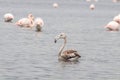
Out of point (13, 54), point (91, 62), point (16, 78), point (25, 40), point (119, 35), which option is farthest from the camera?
point (119, 35)

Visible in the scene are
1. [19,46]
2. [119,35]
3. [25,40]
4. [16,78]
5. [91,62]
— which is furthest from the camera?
[119,35]

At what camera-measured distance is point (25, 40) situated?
2047 inches

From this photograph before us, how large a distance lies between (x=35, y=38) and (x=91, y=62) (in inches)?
675

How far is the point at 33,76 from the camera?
3114cm

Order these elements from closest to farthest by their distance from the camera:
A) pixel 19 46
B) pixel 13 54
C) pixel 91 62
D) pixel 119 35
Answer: pixel 91 62 < pixel 13 54 < pixel 19 46 < pixel 119 35

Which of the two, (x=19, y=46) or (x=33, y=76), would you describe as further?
(x=19, y=46)

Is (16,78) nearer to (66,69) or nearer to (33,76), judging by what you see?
(33,76)

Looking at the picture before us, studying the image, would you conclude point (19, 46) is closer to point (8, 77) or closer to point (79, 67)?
point (79, 67)

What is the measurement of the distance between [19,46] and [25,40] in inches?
228

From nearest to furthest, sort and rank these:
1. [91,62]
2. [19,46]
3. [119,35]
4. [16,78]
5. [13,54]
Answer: [16,78] < [91,62] < [13,54] < [19,46] < [119,35]

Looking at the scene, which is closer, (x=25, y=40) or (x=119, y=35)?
(x=25, y=40)

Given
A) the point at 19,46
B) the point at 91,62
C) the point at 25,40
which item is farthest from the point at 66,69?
the point at 25,40

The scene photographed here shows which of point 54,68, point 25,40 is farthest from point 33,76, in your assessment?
point 25,40

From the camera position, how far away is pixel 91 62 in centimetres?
3775
